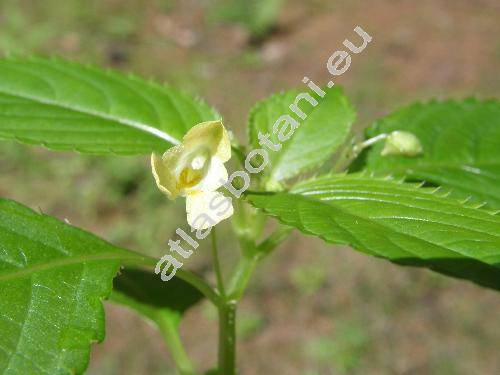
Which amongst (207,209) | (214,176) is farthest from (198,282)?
(214,176)

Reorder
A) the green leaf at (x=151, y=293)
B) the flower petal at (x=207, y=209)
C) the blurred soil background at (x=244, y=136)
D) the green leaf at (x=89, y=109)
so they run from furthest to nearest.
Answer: the blurred soil background at (x=244, y=136) → the green leaf at (x=151, y=293) → the green leaf at (x=89, y=109) → the flower petal at (x=207, y=209)

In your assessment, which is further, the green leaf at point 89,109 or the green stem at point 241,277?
the green leaf at point 89,109

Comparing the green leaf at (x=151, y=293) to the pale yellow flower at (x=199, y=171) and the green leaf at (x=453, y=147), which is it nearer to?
the pale yellow flower at (x=199, y=171)

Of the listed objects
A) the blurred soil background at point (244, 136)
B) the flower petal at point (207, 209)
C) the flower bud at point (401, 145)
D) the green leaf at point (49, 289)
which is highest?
the blurred soil background at point (244, 136)

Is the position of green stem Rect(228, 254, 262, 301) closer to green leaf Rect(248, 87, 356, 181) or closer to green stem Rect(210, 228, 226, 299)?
green stem Rect(210, 228, 226, 299)

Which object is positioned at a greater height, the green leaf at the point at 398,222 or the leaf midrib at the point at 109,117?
the leaf midrib at the point at 109,117

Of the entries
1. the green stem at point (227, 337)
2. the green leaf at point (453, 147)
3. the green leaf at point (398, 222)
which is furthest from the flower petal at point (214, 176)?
the green leaf at point (453, 147)

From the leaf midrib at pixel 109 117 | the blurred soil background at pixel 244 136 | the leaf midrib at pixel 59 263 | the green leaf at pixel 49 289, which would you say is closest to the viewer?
the green leaf at pixel 49 289
